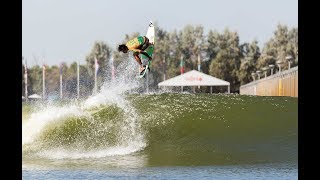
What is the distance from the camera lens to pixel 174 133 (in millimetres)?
18469

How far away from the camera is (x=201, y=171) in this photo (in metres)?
12.2

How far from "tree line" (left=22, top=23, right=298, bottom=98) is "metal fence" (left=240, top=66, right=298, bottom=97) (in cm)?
1412

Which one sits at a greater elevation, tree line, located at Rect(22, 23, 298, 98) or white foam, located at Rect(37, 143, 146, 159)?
tree line, located at Rect(22, 23, 298, 98)

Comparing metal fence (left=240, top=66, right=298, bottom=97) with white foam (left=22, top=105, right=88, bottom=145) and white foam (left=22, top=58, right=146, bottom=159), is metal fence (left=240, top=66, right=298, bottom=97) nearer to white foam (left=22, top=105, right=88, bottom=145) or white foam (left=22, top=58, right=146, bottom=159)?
white foam (left=22, top=58, right=146, bottom=159)

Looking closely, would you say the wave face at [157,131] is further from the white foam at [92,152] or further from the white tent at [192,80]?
the white tent at [192,80]

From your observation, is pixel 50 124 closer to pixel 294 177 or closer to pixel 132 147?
pixel 132 147

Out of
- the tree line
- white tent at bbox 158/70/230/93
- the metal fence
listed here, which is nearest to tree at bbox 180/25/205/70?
the tree line

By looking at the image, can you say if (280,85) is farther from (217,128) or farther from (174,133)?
(174,133)

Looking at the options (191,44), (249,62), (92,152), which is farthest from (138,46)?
(191,44)

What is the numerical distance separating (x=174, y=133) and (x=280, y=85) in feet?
107

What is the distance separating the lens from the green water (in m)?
14.9

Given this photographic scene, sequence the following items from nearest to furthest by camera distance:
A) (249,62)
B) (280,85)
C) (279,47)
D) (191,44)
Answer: (280,85) < (249,62) < (279,47) < (191,44)
